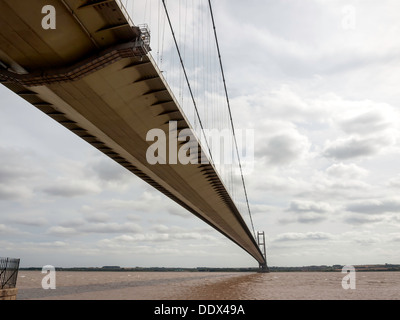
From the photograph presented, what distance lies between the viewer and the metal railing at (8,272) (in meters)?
12.6

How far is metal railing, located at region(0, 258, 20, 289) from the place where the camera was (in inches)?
495

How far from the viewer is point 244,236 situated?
2621 inches

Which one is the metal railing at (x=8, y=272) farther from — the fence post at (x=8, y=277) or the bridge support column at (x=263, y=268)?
the bridge support column at (x=263, y=268)

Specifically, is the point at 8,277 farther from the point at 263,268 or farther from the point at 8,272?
the point at 263,268

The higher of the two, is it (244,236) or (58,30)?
(58,30)

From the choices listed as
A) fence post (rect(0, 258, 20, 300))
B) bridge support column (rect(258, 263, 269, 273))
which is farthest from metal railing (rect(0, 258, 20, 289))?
bridge support column (rect(258, 263, 269, 273))

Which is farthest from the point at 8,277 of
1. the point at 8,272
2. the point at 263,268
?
the point at 263,268

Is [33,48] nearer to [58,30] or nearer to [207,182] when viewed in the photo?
[58,30]

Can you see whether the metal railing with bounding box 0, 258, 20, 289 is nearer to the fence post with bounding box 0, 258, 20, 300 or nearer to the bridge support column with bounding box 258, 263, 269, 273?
the fence post with bounding box 0, 258, 20, 300

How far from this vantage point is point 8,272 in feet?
42.3

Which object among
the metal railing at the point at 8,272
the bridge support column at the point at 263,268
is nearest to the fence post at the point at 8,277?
the metal railing at the point at 8,272

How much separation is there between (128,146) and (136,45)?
10864 millimetres
